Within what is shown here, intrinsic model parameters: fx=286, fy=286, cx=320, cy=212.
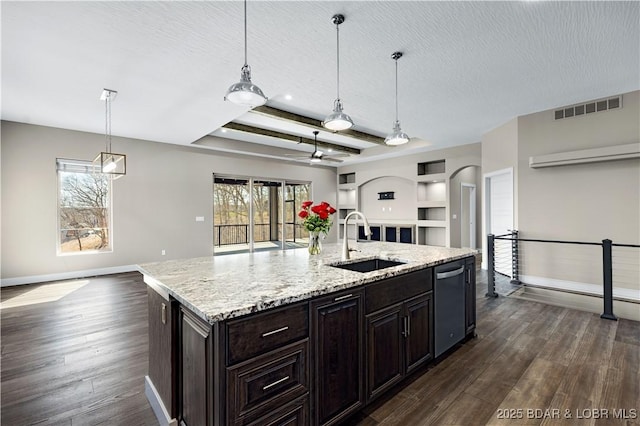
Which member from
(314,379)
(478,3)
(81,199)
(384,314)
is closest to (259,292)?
(314,379)

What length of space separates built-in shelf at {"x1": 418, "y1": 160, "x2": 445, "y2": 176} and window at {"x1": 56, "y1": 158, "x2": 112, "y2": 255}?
7.65 metres

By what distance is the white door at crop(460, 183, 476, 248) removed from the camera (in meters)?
8.20

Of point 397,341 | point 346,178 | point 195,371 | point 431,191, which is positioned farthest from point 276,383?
point 346,178

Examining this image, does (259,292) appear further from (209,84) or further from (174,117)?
(174,117)

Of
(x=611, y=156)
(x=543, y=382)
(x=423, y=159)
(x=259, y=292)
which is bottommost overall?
(x=543, y=382)

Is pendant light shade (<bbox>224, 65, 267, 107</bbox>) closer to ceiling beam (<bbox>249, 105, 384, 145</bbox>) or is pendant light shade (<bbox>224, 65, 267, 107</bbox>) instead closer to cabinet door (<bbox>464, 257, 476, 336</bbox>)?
cabinet door (<bbox>464, 257, 476, 336</bbox>)

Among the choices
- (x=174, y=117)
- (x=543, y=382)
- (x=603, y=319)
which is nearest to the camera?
(x=543, y=382)

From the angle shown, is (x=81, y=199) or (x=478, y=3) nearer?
(x=478, y=3)

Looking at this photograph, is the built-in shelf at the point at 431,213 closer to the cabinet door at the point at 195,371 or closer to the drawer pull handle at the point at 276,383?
the drawer pull handle at the point at 276,383

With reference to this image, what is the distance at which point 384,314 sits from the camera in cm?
197

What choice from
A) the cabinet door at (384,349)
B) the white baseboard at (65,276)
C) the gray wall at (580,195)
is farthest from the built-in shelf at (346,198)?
the cabinet door at (384,349)

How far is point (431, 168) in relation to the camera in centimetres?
830

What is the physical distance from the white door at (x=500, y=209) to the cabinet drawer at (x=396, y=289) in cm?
420

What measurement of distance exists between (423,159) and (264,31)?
6.31 m
